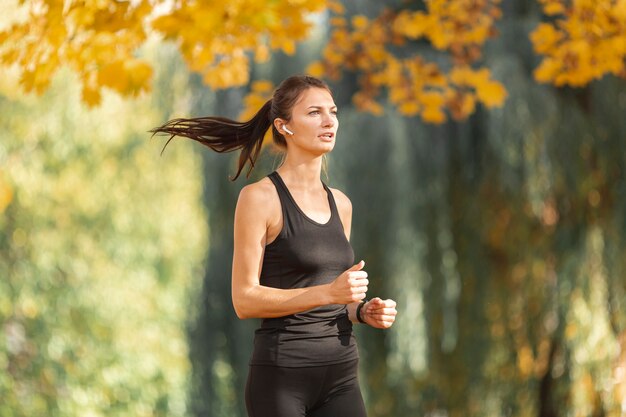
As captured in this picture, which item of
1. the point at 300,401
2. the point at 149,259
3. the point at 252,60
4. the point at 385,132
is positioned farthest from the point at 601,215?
the point at 149,259

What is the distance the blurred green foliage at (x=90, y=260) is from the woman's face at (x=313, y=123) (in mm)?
9854

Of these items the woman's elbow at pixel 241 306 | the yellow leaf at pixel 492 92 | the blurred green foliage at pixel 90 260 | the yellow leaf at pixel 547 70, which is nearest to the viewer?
the woman's elbow at pixel 241 306

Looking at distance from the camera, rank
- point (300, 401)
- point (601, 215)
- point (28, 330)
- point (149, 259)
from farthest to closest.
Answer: point (149, 259) → point (28, 330) → point (601, 215) → point (300, 401)

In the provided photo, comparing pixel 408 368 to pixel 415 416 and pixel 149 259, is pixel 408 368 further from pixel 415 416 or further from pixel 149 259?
pixel 149 259

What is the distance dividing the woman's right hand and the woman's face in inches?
18.9

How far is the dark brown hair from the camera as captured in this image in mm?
3162

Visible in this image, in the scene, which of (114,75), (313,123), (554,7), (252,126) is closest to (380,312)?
(313,123)

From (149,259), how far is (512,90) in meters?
10.3

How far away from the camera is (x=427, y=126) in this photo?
23.5 feet

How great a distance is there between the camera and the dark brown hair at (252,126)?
3162 millimetres

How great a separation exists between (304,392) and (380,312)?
0.30 metres

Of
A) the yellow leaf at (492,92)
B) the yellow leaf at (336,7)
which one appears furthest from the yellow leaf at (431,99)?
the yellow leaf at (336,7)

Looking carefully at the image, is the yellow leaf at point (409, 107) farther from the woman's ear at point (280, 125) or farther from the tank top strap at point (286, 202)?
the tank top strap at point (286, 202)

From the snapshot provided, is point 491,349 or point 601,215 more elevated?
point 601,215
